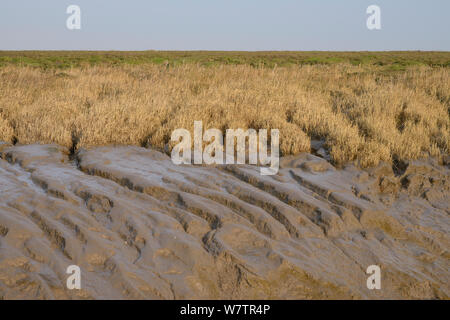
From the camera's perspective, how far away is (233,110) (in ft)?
28.7

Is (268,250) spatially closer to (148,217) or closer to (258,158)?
(148,217)

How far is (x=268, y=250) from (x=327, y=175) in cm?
243
